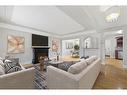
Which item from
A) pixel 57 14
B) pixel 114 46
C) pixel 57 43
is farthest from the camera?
pixel 114 46

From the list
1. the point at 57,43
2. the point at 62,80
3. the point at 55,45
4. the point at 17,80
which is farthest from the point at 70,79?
the point at 57,43

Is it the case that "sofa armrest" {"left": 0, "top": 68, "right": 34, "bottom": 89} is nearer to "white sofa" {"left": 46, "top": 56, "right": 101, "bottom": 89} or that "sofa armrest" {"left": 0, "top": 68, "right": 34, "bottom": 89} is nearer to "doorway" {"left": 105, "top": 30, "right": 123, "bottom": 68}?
"white sofa" {"left": 46, "top": 56, "right": 101, "bottom": 89}

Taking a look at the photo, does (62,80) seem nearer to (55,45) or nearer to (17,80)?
(17,80)

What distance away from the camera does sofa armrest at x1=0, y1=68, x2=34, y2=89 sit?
1.78m

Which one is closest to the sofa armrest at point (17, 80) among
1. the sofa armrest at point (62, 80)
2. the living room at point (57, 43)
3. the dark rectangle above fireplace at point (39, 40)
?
the living room at point (57, 43)

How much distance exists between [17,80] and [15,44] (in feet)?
14.8

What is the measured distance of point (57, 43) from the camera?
9836 mm

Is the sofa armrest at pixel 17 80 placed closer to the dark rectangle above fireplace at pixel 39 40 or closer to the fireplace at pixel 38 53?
the fireplace at pixel 38 53

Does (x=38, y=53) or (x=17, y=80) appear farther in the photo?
(x=38, y=53)

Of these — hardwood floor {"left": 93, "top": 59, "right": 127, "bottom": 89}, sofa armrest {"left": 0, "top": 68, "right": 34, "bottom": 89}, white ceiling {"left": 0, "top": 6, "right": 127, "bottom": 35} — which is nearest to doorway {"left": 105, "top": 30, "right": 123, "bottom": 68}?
white ceiling {"left": 0, "top": 6, "right": 127, "bottom": 35}

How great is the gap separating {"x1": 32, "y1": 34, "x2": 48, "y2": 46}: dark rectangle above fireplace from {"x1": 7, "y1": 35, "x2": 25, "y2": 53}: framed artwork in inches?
35.6
